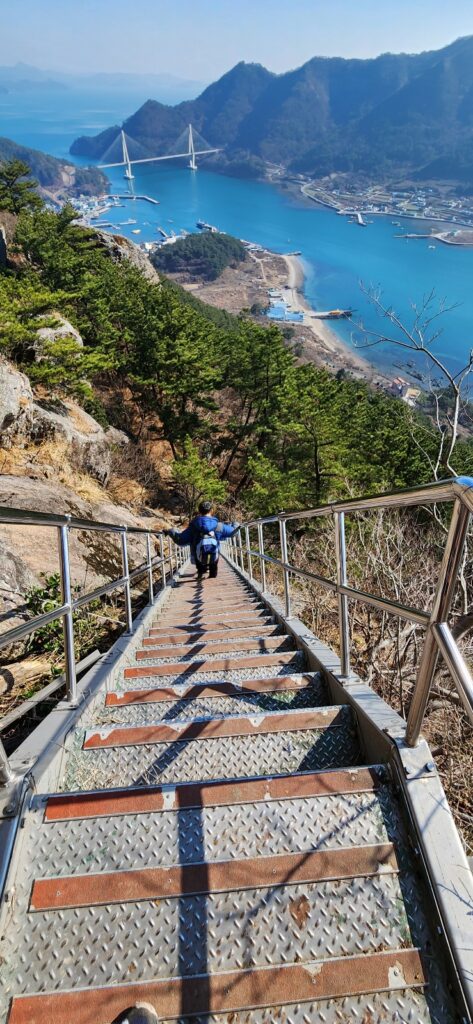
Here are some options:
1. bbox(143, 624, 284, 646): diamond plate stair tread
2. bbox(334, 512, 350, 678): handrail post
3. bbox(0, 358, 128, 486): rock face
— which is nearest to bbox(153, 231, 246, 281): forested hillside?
bbox(0, 358, 128, 486): rock face

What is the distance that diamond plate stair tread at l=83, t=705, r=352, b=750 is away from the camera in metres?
2.14

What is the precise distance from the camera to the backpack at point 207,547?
679 centimetres

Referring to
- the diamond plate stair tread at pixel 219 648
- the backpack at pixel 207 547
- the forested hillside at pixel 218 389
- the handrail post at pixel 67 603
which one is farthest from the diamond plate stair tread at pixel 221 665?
the forested hillside at pixel 218 389

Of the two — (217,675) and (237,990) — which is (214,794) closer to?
(237,990)

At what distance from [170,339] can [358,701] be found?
21.3m

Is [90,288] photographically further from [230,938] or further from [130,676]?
[230,938]

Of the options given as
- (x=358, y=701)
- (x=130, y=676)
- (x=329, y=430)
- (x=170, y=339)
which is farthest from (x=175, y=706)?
(x=170, y=339)

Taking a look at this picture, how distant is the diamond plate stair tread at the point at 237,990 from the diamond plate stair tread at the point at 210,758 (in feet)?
2.39

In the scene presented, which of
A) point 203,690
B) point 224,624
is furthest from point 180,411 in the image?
point 203,690

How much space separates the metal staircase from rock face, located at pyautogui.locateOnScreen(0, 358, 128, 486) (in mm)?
8392

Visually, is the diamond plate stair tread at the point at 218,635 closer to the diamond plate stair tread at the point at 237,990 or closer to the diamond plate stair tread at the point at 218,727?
the diamond plate stair tread at the point at 218,727

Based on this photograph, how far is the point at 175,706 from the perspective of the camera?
2629 millimetres

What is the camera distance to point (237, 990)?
1259mm

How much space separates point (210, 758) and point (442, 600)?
1.13m
